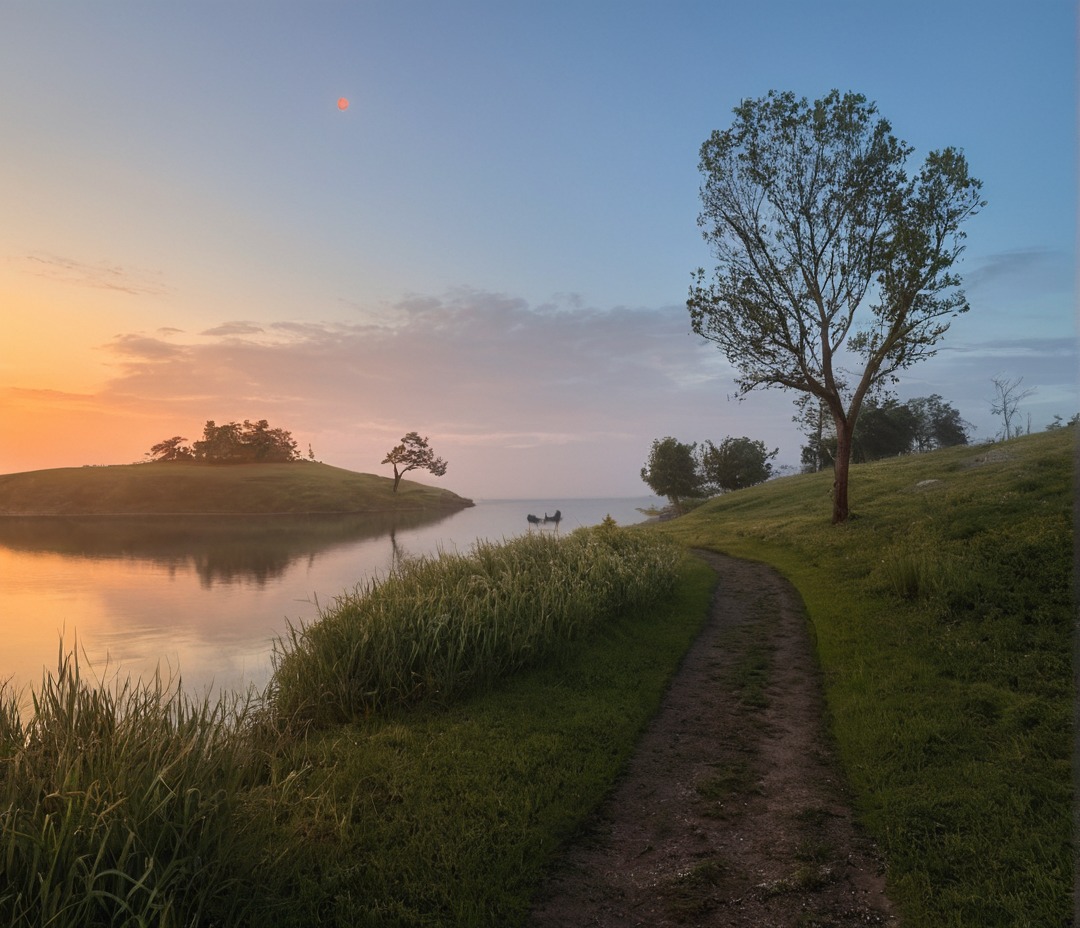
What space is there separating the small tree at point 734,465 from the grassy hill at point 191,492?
140 feet

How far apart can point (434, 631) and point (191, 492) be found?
287 feet

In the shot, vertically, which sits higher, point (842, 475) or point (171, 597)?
point (842, 475)

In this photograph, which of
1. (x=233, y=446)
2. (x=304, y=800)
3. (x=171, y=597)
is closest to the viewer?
(x=304, y=800)

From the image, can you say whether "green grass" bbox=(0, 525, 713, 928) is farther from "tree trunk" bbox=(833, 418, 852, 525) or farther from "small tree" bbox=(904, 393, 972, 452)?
"small tree" bbox=(904, 393, 972, 452)

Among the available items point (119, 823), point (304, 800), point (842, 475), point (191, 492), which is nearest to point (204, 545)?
point (842, 475)

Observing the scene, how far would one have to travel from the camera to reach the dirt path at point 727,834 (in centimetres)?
506

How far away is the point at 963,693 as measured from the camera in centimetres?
887

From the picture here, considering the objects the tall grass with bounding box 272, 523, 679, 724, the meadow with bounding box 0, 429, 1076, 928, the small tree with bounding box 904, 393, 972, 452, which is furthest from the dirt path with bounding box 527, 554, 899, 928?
the small tree with bounding box 904, 393, 972, 452

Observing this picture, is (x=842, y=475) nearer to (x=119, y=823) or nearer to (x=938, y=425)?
(x=119, y=823)

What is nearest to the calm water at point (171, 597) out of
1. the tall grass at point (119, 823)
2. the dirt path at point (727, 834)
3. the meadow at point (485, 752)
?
the tall grass at point (119, 823)

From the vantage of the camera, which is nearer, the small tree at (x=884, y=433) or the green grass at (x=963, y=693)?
the green grass at (x=963, y=693)

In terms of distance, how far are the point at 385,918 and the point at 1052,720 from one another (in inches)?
325

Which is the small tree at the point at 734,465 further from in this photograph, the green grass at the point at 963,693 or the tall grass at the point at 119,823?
the tall grass at the point at 119,823

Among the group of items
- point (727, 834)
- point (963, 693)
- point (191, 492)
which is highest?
point (191, 492)
